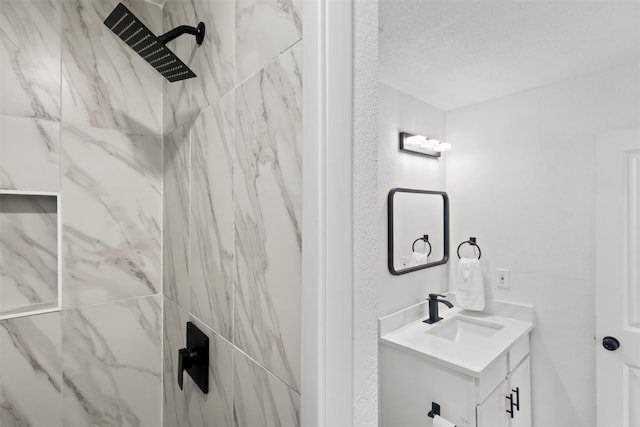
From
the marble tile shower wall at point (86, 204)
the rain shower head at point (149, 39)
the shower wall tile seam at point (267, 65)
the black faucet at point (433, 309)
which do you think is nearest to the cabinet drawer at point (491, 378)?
the black faucet at point (433, 309)

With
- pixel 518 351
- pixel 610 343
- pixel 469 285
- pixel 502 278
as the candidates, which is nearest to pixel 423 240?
pixel 469 285

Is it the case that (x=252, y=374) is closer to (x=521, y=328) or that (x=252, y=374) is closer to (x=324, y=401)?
(x=324, y=401)

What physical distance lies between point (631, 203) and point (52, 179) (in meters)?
2.51

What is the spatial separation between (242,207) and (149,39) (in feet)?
1.37

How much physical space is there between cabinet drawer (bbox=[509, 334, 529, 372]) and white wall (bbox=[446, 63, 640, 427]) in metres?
0.12

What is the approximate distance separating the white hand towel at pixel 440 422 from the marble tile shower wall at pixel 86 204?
118 centimetres

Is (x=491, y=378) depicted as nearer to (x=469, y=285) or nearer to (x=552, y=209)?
(x=469, y=285)

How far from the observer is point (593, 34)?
149 cm

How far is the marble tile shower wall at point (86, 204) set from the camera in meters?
0.89

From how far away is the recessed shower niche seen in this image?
0.89 m

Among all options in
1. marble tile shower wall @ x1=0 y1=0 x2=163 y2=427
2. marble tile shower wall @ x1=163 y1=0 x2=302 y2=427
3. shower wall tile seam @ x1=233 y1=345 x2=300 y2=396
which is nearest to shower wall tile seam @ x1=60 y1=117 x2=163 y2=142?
marble tile shower wall @ x1=0 y1=0 x2=163 y2=427

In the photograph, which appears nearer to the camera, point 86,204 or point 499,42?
point 86,204

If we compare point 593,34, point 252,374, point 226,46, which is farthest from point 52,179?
point 593,34

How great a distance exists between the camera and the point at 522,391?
6.46ft
